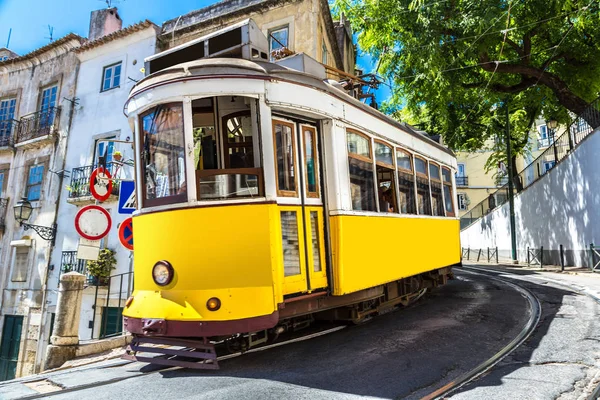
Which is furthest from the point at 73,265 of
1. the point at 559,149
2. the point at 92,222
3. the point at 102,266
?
the point at 559,149

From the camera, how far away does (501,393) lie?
13.1ft

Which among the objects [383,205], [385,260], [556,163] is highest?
[556,163]

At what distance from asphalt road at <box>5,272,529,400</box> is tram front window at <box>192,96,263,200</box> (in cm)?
186

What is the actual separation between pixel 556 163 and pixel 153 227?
1865 centimetres

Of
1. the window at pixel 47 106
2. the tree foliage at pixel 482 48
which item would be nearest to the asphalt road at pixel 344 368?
the tree foliage at pixel 482 48

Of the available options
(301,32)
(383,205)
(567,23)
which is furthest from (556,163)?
(383,205)

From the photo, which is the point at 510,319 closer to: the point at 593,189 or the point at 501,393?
the point at 501,393

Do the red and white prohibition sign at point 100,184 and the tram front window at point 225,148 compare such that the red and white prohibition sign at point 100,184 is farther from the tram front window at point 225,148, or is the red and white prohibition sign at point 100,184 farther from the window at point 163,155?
the tram front window at point 225,148

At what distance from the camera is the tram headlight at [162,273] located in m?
4.71

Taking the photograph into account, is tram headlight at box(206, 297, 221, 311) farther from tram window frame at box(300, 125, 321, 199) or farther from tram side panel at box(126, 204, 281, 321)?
tram window frame at box(300, 125, 321, 199)

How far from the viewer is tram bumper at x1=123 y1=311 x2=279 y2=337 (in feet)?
14.8

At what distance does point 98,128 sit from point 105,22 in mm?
5928

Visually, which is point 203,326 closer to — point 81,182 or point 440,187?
point 440,187

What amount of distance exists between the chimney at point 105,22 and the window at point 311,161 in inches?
707
